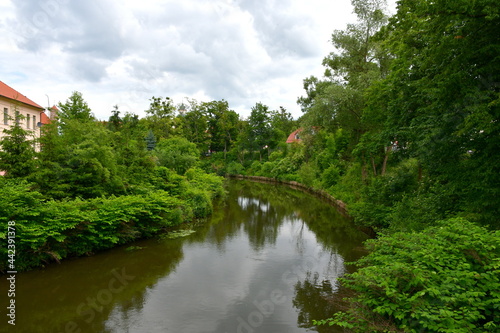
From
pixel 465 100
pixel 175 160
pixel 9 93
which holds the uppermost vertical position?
pixel 9 93

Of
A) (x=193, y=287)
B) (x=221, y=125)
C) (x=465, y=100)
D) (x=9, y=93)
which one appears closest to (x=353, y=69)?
(x=465, y=100)

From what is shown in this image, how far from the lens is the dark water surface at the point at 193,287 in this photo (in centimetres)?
652

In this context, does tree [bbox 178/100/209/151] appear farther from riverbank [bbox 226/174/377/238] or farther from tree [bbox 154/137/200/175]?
tree [bbox 154/137/200/175]

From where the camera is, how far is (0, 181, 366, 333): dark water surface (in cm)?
652

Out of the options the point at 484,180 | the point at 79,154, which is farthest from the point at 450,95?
the point at 79,154

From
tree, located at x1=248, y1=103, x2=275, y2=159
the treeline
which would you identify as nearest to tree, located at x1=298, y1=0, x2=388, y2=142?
the treeline

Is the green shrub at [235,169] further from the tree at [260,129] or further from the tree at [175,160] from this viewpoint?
the tree at [175,160]

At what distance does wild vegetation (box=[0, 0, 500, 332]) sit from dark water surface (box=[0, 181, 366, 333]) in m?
0.78

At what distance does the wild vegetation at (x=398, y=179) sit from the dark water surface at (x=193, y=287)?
2.55 feet

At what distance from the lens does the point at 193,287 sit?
8.31m

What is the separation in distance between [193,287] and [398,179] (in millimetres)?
9986

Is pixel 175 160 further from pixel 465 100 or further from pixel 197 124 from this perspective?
pixel 197 124


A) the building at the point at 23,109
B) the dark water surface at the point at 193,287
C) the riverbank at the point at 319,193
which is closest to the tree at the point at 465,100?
the dark water surface at the point at 193,287

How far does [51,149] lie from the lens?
1035 cm
